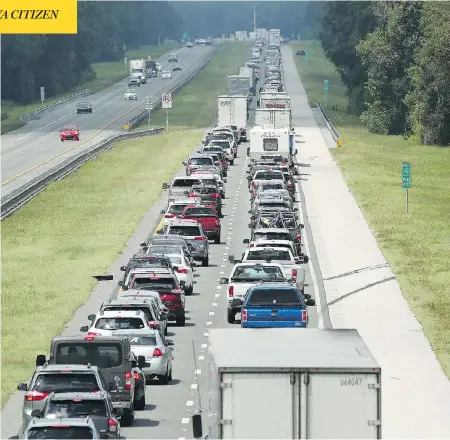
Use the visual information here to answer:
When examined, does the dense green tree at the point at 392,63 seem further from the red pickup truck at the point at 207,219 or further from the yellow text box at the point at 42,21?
the red pickup truck at the point at 207,219

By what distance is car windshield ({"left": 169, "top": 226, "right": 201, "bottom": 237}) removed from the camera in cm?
5869

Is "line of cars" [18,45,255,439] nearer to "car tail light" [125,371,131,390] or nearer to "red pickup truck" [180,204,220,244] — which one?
"car tail light" [125,371,131,390]

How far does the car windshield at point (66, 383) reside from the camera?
26.5 meters

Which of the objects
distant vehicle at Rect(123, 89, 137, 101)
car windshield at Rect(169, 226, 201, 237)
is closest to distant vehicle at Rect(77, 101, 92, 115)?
distant vehicle at Rect(123, 89, 137, 101)

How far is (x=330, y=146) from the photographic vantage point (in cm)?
11950

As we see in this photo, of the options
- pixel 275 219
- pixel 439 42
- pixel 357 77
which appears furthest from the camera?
pixel 357 77

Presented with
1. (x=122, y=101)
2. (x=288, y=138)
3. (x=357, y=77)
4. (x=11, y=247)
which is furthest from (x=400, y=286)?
(x=122, y=101)

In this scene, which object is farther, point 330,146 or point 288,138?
point 330,146

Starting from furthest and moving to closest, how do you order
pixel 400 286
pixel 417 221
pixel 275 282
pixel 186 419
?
1. pixel 417 221
2. pixel 400 286
3. pixel 275 282
4. pixel 186 419

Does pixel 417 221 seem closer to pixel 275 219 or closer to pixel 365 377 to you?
pixel 275 219

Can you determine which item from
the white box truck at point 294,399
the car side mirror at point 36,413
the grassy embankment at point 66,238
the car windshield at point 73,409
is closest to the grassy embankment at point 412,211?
the grassy embankment at point 66,238

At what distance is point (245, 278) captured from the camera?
43.8 m

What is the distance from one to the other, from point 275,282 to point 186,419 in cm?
1111

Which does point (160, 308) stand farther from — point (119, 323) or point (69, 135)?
point (69, 135)
